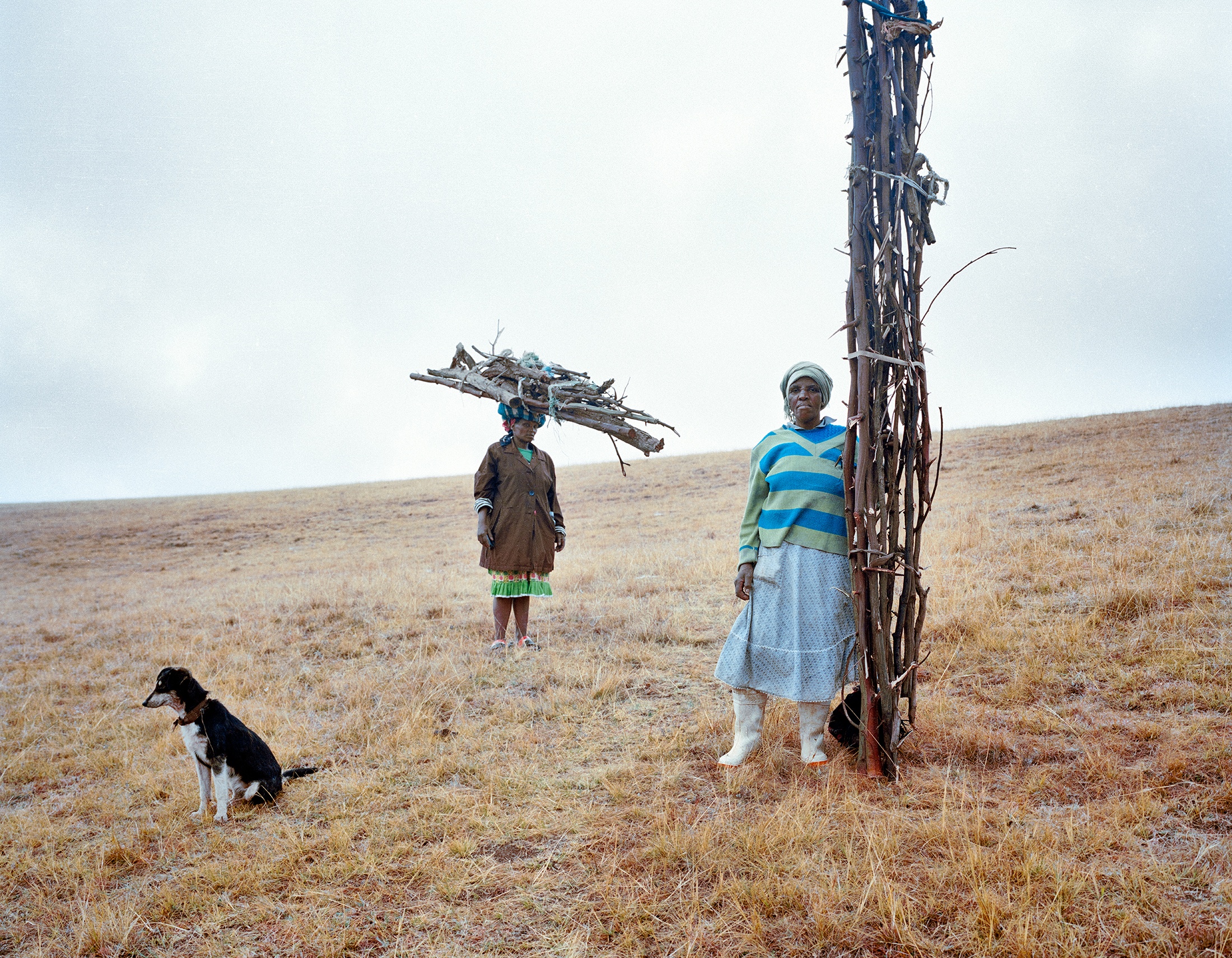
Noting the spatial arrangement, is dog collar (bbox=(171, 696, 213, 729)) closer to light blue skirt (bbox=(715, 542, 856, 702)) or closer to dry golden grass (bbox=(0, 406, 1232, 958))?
dry golden grass (bbox=(0, 406, 1232, 958))

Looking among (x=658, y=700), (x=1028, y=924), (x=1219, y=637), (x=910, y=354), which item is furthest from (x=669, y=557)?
(x=1028, y=924)

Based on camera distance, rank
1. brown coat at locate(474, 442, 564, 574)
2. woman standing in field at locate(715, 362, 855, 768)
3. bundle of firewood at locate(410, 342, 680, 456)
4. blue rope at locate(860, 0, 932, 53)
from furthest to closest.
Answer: brown coat at locate(474, 442, 564, 574) < bundle of firewood at locate(410, 342, 680, 456) < woman standing in field at locate(715, 362, 855, 768) < blue rope at locate(860, 0, 932, 53)

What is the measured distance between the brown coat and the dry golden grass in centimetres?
92

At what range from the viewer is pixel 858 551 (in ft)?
11.9

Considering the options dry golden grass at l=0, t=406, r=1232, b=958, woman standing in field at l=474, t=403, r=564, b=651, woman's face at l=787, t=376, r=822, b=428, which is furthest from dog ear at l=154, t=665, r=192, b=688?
woman's face at l=787, t=376, r=822, b=428

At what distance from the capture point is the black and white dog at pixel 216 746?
12.5 feet

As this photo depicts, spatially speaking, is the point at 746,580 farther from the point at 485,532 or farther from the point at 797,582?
the point at 485,532

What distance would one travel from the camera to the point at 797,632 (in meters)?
3.77

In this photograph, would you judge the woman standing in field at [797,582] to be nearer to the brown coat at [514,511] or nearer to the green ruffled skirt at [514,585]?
the brown coat at [514,511]

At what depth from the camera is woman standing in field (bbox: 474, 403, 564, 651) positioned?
23.5 ft

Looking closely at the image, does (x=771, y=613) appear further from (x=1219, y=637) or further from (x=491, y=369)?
(x=491, y=369)

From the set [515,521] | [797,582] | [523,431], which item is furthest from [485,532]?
[797,582]

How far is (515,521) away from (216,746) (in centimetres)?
366

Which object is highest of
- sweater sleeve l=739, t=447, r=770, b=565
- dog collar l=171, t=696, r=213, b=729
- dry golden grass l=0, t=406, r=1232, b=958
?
sweater sleeve l=739, t=447, r=770, b=565
